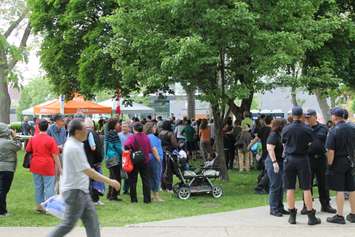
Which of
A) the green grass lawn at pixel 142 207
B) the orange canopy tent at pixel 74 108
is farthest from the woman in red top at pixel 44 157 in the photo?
the orange canopy tent at pixel 74 108

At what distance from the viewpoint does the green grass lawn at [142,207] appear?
33.3 feet

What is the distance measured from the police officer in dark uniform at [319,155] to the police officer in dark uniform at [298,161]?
3.30 ft

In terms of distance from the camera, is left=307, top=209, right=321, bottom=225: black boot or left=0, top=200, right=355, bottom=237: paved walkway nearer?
left=0, top=200, right=355, bottom=237: paved walkway

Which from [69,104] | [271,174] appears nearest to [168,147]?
[271,174]

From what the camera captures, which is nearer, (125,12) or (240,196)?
(240,196)

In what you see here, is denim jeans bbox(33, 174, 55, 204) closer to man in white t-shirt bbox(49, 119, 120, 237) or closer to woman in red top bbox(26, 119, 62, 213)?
woman in red top bbox(26, 119, 62, 213)

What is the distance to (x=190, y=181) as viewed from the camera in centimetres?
1340

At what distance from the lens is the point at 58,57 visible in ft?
83.7

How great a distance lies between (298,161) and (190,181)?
4.33 meters

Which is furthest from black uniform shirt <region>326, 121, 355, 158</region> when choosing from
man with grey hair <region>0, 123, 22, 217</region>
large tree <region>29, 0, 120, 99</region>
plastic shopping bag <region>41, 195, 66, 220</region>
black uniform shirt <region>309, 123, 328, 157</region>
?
large tree <region>29, 0, 120, 99</region>

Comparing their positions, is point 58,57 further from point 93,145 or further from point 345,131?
point 345,131

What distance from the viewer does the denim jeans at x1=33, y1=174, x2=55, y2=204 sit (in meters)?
10.7

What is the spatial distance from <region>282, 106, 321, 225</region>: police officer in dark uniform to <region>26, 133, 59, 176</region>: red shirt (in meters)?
4.09

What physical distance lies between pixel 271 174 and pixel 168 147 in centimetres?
367
